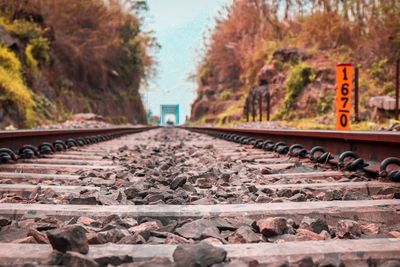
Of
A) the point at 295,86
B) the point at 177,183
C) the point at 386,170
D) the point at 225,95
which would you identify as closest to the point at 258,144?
the point at 386,170

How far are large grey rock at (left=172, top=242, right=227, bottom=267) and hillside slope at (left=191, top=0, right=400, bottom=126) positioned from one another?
11841mm

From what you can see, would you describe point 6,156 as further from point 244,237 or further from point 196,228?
point 244,237

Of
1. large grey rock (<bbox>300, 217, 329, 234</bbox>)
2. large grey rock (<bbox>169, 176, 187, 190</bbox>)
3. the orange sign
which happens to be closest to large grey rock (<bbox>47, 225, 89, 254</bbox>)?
large grey rock (<bbox>300, 217, 329, 234</bbox>)

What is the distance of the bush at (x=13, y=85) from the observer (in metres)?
10.9

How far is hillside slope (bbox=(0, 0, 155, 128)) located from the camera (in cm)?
1225

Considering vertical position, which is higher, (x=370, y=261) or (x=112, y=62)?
(x=112, y=62)

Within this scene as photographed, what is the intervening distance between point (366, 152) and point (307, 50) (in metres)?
17.5

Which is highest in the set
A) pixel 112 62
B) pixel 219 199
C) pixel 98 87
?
pixel 112 62

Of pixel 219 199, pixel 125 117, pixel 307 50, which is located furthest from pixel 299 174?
pixel 125 117

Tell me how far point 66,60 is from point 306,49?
1261 cm

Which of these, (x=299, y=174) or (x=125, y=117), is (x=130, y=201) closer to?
(x=299, y=174)

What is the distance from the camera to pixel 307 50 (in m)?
20.1

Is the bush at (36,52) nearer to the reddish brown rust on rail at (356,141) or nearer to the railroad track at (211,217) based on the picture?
the reddish brown rust on rail at (356,141)

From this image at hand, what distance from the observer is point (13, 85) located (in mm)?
11227
